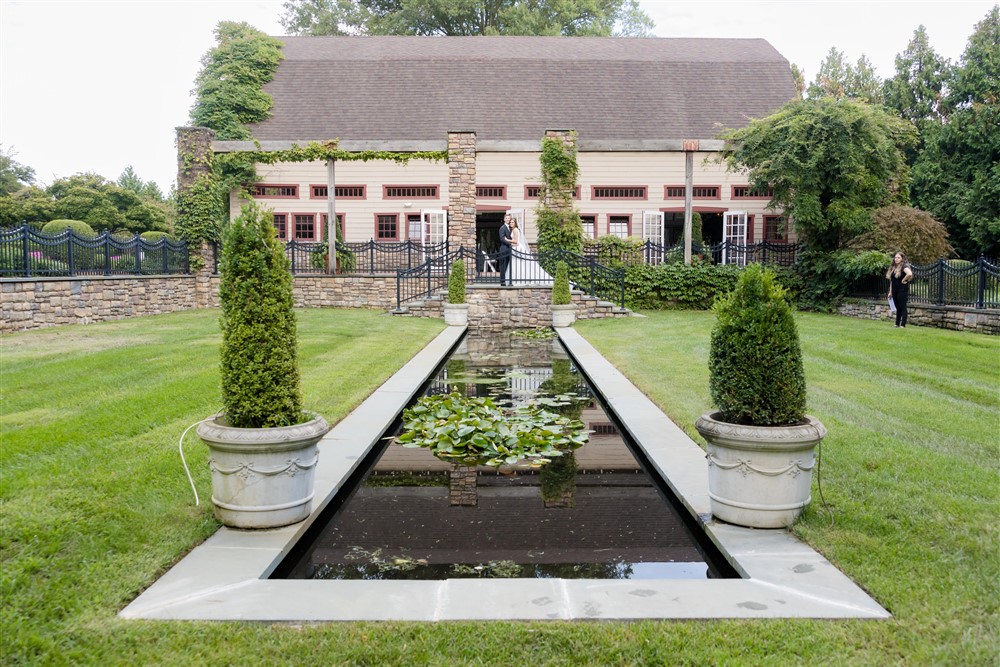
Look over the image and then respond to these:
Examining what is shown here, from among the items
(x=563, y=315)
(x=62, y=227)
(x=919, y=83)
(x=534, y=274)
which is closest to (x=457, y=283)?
(x=563, y=315)

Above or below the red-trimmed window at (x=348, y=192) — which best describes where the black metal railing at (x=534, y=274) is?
below

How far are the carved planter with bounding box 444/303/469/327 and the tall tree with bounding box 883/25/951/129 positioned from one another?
2630 centimetres

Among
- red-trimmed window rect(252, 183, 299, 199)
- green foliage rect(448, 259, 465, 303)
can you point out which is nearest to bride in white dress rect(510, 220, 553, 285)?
green foliage rect(448, 259, 465, 303)

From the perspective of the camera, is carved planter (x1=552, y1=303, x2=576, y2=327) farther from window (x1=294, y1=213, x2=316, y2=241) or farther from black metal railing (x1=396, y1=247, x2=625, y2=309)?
window (x1=294, y1=213, x2=316, y2=241)

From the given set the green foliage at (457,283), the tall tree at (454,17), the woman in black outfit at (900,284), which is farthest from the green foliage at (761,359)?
the tall tree at (454,17)

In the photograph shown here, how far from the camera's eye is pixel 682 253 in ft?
73.4

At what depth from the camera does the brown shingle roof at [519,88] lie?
28031 millimetres

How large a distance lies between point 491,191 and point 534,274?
25.0ft

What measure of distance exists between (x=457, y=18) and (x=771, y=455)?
142ft

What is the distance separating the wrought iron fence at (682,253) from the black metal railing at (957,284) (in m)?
6.13

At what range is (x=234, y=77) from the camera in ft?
90.1

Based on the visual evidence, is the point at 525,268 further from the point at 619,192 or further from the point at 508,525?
the point at 508,525

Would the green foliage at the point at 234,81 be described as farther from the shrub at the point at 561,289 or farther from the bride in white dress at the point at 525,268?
the shrub at the point at 561,289

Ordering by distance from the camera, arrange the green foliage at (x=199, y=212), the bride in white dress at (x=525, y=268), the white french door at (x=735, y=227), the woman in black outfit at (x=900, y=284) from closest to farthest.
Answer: the woman in black outfit at (x=900, y=284), the bride in white dress at (x=525, y=268), the green foliage at (x=199, y=212), the white french door at (x=735, y=227)
